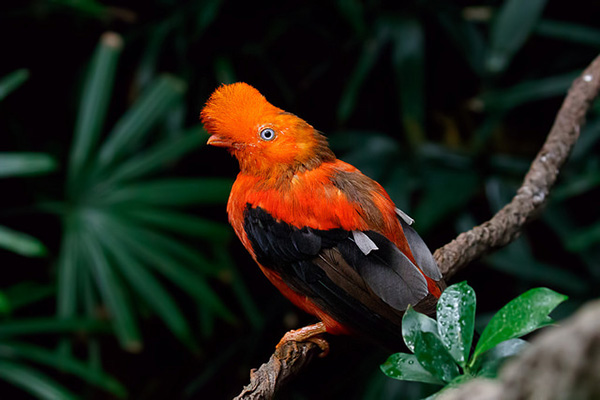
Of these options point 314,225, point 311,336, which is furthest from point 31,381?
Answer: point 314,225

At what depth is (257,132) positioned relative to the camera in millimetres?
1169

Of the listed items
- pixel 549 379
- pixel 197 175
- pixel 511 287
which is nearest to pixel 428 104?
pixel 511 287

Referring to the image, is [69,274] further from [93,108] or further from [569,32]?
[569,32]

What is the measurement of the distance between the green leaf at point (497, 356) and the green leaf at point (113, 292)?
1764mm

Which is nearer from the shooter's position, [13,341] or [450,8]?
[13,341]

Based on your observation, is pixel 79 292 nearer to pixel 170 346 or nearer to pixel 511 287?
pixel 170 346

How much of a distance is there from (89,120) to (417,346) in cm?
199

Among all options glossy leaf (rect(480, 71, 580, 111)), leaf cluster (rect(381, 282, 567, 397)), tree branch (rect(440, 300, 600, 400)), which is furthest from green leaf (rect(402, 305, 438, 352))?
glossy leaf (rect(480, 71, 580, 111))

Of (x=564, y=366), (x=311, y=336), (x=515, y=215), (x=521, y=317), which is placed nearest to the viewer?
(x=564, y=366)

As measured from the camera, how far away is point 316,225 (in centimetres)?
116

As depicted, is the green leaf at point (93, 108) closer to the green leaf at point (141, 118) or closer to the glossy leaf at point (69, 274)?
the green leaf at point (141, 118)

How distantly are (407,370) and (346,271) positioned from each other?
55 cm

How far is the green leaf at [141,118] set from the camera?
2281 mm

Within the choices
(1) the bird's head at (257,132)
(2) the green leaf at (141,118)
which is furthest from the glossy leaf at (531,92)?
(1) the bird's head at (257,132)
